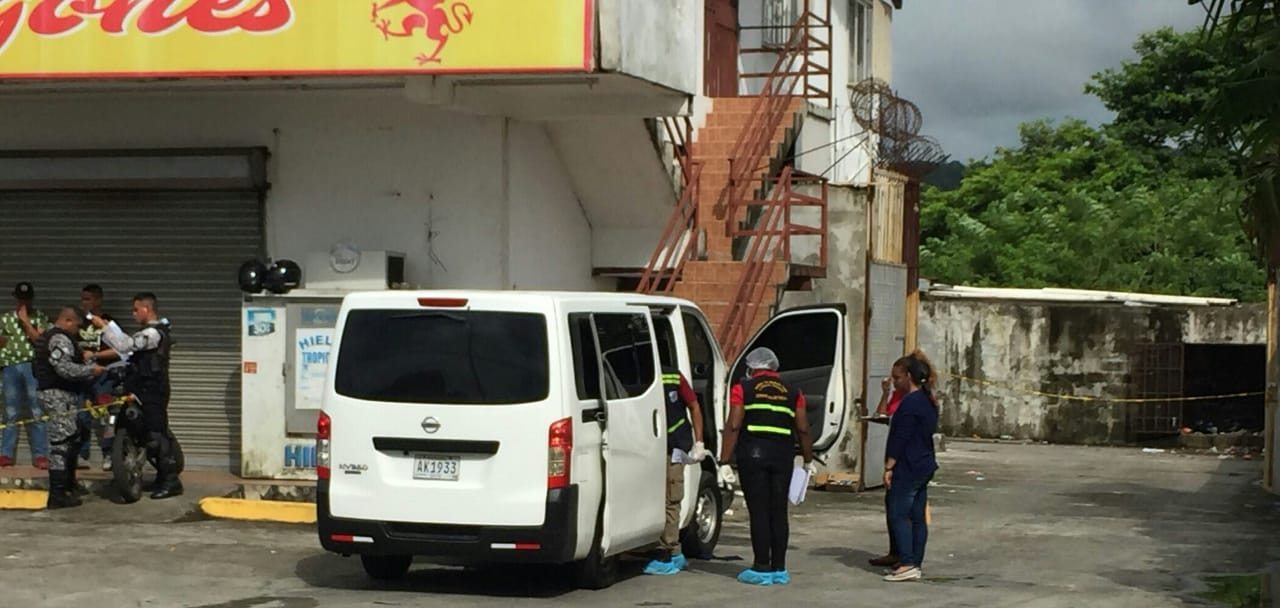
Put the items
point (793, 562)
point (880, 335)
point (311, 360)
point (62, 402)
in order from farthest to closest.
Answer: point (880, 335)
point (311, 360)
point (62, 402)
point (793, 562)

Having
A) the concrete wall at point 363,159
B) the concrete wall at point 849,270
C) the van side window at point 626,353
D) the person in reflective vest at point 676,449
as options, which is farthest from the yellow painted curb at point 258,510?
the concrete wall at point 849,270

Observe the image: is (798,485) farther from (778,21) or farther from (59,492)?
(778,21)

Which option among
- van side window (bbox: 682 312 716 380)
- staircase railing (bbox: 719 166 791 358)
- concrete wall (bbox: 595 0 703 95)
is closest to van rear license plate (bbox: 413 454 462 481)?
van side window (bbox: 682 312 716 380)

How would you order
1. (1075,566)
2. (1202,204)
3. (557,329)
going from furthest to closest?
(1202,204), (1075,566), (557,329)

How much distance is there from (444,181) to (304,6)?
108 inches

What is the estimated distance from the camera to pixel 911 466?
43.3 feet

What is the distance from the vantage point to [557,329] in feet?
38.0

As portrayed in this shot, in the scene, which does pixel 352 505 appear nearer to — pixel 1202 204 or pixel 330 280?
pixel 330 280

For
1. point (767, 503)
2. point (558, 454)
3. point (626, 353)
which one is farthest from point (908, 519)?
point (558, 454)

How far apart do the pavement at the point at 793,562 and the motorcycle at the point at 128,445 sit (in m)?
0.20

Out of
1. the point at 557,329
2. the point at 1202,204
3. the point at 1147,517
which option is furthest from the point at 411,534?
the point at 1202,204

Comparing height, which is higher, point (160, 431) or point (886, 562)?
point (160, 431)

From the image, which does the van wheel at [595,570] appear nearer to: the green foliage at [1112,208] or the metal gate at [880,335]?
the metal gate at [880,335]

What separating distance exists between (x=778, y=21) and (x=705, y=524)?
13.7m
